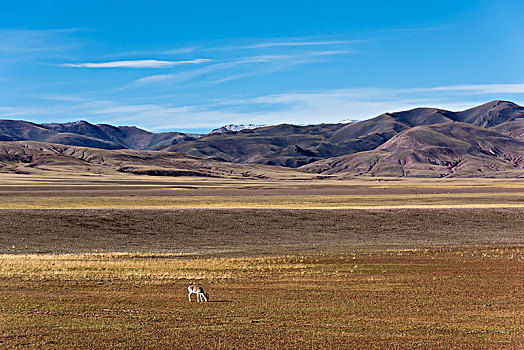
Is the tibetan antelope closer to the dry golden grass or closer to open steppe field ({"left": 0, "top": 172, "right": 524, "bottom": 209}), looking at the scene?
the dry golden grass

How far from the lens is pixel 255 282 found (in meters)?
23.7

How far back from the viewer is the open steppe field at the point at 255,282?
15.5 meters

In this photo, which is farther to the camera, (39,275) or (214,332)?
(39,275)

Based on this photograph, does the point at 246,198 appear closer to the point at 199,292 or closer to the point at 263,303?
the point at 263,303

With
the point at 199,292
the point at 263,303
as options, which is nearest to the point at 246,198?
the point at 263,303

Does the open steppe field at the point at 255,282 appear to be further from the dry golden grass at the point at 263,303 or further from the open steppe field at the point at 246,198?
the open steppe field at the point at 246,198

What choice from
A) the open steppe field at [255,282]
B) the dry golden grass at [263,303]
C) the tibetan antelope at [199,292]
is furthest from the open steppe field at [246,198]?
the tibetan antelope at [199,292]

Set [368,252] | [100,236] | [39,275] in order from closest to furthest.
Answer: [39,275] → [368,252] → [100,236]

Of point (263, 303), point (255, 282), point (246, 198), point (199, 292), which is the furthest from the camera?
point (246, 198)

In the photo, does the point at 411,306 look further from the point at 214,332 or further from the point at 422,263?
the point at 422,263

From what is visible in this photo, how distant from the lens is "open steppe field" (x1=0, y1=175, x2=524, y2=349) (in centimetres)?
1548

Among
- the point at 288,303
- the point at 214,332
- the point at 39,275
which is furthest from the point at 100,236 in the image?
the point at 214,332

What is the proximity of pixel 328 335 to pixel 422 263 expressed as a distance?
1563 centimetres

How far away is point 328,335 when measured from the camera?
50.7ft
